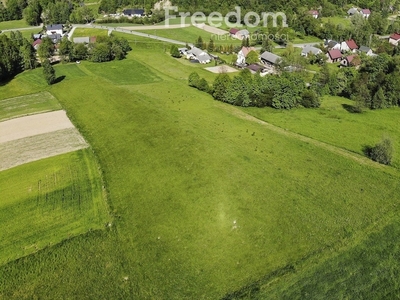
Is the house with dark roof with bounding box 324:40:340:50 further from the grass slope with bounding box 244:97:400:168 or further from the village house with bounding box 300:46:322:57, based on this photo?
the grass slope with bounding box 244:97:400:168

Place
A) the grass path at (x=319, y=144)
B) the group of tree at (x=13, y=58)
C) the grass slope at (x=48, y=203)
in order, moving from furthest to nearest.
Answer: the group of tree at (x=13, y=58) < the grass path at (x=319, y=144) < the grass slope at (x=48, y=203)

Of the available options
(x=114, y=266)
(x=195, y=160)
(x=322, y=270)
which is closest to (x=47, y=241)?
(x=114, y=266)

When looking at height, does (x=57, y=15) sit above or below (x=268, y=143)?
above

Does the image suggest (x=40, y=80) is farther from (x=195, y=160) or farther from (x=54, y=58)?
(x=195, y=160)

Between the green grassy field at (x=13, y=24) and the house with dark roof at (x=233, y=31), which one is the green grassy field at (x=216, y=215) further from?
the green grassy field at (x=13, y=24)

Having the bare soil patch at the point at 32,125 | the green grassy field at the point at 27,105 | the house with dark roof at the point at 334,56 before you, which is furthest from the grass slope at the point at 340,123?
the house with dark roof at the point at 334,56

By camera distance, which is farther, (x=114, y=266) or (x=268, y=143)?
(x=268, y=143)

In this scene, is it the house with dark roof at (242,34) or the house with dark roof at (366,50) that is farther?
the house with dark roof at (242,34)
